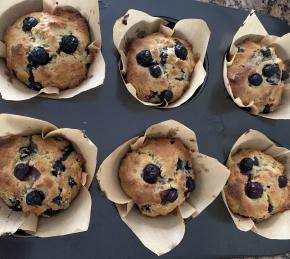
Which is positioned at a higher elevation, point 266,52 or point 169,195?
point 266,52

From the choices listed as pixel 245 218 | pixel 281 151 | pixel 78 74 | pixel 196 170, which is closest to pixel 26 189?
pixel 78 74

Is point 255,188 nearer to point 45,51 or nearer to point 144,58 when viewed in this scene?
point 144,58

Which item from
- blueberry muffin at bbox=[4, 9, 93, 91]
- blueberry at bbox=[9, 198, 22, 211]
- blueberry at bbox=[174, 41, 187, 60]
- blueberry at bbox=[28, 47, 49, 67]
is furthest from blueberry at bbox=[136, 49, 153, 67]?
blueberry at bbox=[9, 198, 22, 211]

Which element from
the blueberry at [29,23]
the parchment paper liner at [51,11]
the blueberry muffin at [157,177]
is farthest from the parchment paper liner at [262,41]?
the blueberry at [29,23]

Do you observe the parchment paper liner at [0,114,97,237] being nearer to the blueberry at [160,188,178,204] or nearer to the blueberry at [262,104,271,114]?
the blueberry at [160,188,178,204]

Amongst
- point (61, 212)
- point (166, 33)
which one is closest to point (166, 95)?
point (166, 33)

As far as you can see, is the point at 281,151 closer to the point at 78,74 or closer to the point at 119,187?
the point at 119,187
